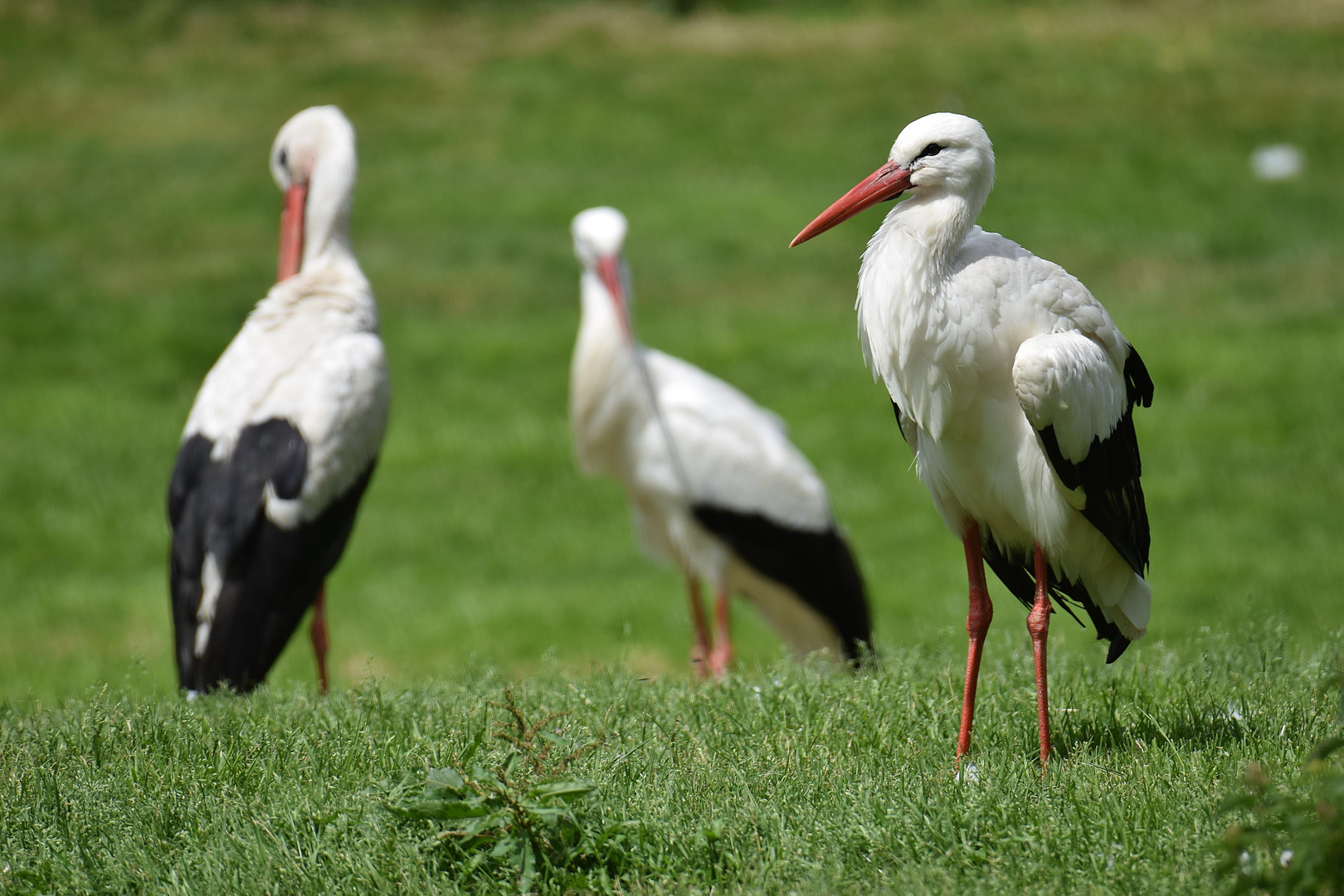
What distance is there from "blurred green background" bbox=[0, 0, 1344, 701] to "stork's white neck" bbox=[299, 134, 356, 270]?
1.85 meters

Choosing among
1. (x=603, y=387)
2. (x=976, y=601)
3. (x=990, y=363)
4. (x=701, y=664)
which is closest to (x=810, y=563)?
(x=701, y=664)

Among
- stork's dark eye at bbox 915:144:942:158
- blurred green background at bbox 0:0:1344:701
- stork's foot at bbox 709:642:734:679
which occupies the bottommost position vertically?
blurred green background at bbox 0:0:1344:701

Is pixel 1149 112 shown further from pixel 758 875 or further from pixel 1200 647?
pixel 758 875

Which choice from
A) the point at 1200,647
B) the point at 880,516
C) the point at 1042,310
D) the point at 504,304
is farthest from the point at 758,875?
the point at 504,304

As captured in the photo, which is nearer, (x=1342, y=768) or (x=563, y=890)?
(x=563, y=890)

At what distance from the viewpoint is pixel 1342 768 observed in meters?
A: 2.83

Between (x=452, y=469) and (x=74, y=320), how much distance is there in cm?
499

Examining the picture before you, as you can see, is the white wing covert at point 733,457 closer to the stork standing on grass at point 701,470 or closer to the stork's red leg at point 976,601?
the stork standing on grass at point 701,470

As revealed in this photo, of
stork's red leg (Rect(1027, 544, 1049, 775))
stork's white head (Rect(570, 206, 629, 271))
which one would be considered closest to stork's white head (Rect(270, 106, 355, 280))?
stork's white head (Rect(570, 206, 629, 271))

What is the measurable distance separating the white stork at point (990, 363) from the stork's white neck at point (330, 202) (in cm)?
312

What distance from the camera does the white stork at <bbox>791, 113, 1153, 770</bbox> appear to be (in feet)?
10.3

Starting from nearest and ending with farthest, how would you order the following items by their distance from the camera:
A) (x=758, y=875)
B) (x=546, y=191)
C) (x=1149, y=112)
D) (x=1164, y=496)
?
(x=758, y=875)
(x=1164, y=496)
(x=546, y=191)
(x=1149, y=112)

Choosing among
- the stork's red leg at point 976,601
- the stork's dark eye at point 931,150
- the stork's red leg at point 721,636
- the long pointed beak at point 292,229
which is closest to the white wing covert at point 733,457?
the stork's red leg at point 721,636

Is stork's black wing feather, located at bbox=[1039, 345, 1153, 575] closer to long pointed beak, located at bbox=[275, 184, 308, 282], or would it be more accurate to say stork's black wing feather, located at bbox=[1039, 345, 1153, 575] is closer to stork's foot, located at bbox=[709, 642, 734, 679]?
stork's foot, located at bbox=[709, 642, 734, 679]
